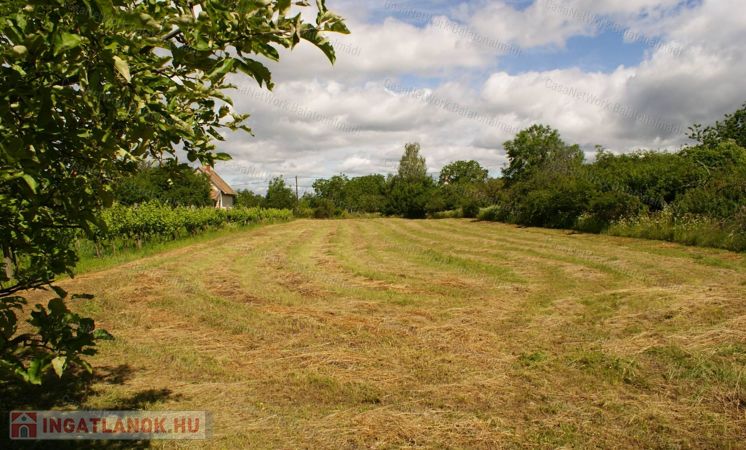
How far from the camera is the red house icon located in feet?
12.5

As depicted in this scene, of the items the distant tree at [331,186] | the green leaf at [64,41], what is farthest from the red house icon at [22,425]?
the distant tree at [331,186]

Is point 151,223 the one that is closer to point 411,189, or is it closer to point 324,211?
point 324,211

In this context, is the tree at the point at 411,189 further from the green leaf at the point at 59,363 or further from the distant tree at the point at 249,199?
the green leaf at the point at 59,363

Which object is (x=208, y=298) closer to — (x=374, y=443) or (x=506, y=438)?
(x=374, y=443)

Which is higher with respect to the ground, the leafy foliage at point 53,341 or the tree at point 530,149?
the tree at point 530,149

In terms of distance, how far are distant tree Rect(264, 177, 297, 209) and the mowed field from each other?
54.9 meters

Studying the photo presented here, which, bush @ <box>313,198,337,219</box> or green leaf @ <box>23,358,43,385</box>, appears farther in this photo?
bush @ <box>313,198,337,219</box>

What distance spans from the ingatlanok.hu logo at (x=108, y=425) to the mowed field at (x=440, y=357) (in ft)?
0.53

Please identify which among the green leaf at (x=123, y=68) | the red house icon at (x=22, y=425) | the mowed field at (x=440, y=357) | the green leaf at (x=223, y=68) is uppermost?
the green leaf at (x=223, y=68)

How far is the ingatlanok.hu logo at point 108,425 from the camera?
3.83m

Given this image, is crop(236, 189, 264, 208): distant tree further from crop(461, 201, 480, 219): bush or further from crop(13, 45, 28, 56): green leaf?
crop(13, 45, 28, 56): green leaf

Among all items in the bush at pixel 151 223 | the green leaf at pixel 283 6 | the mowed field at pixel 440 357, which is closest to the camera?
the green leaf at pixel 283 6

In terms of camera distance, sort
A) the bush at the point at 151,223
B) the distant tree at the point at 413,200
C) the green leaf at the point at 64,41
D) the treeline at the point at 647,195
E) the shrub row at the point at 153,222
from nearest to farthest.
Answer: the green leaf at the point at 64,41
the treeline at the point at 647,195
the bush at the point at 151,223
the shrub row at the point at 153,222
the distant tree at the point at 413,200

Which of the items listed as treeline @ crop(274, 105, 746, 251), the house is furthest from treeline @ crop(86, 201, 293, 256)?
the house
